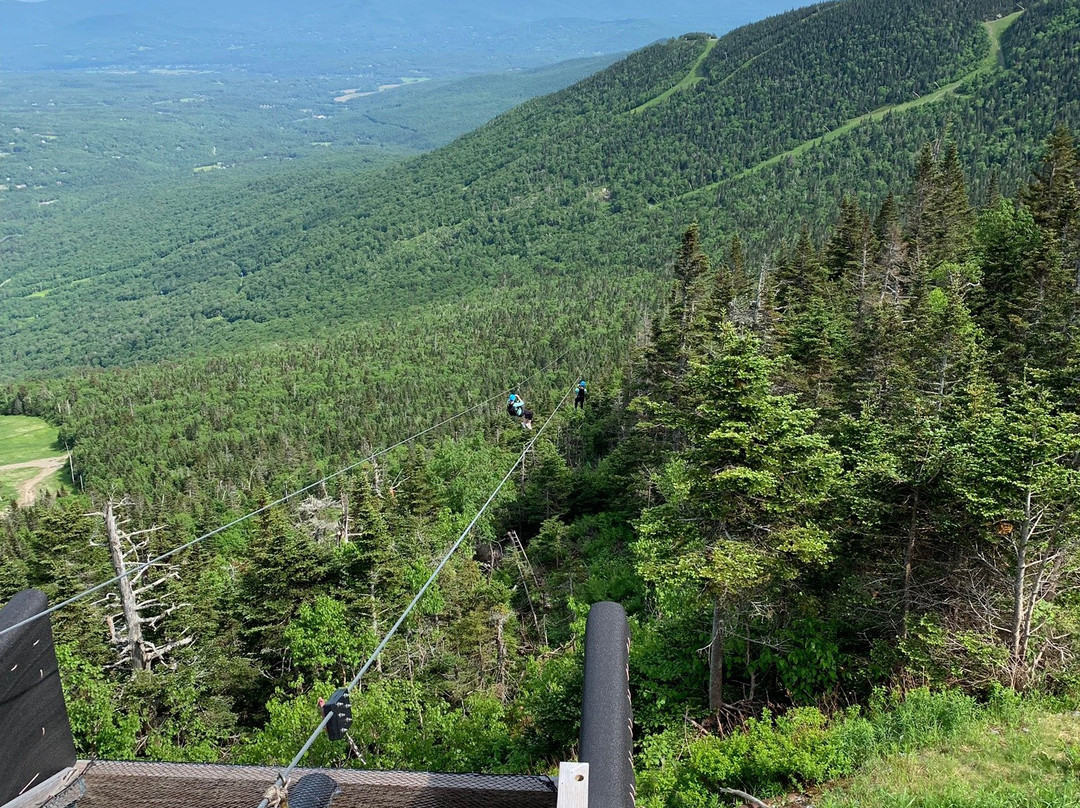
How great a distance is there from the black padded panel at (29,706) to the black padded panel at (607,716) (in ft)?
8.90

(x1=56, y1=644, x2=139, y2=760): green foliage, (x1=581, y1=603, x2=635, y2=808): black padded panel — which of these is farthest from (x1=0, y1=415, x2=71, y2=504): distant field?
(x1=581, y1=603, x2=635, y2=808): black padded panel

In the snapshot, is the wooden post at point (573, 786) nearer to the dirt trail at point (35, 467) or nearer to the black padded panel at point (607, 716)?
the black padded panel at point (607, 716)

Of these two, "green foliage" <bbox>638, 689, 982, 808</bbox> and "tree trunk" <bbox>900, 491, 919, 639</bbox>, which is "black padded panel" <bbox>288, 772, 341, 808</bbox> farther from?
"tree trunk" <bbox>900, 491, 919, 639</bbox>

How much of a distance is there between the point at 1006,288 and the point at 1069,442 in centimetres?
3058

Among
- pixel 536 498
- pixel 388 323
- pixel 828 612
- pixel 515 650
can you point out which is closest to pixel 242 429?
pixel 388 323

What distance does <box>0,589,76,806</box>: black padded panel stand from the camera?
11.2 ft

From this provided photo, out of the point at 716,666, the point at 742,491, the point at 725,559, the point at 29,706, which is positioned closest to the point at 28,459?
the point at 716,666

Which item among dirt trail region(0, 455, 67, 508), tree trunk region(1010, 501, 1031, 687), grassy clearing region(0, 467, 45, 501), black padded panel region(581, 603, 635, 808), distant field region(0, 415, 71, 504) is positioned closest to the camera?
black padded panel region(581, 603, 635, 808)

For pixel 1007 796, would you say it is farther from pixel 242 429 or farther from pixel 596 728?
pixel 242 429

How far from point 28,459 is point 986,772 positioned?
163532 millimetres

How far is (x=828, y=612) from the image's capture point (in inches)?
534

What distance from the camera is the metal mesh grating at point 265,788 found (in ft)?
11.4

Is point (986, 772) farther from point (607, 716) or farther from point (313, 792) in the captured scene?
point (313, 792)

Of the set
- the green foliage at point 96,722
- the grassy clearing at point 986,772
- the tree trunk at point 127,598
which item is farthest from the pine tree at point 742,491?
the green foliage at point 96,722
